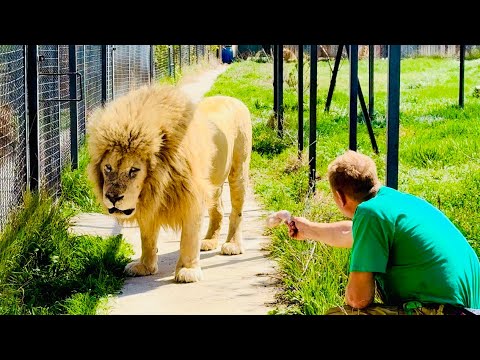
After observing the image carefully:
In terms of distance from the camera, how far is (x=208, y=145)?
6465mm

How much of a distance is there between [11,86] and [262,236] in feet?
8.26

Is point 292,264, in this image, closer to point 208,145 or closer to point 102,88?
point 208,145

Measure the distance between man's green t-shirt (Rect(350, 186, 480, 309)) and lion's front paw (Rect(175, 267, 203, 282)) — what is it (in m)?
2.67

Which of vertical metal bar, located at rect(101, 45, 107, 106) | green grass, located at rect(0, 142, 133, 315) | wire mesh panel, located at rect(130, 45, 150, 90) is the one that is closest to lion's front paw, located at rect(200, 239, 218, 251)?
green grass, located at rect(0, 142, 133, 315)

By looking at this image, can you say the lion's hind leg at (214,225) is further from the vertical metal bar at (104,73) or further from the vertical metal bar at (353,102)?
the vertical metal bar at (104,73)

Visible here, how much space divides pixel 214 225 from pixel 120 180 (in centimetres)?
186

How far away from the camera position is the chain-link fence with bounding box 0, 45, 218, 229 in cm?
669

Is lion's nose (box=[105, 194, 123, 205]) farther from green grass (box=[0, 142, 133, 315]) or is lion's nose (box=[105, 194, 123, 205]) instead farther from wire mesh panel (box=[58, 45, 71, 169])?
wire mesh panel (box=[58, 45, 71, 169])

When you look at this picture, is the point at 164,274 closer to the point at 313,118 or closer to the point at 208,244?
the point at 208,244

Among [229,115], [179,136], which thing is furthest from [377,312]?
[229,115]

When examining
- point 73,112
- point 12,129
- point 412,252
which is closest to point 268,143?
point 73,112

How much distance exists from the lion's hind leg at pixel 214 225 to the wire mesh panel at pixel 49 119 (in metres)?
1.57

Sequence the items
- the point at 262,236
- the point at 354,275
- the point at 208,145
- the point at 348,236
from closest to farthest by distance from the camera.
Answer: the point at 354,275
the point at 348,236
the point at 208,145
the point at 262,236

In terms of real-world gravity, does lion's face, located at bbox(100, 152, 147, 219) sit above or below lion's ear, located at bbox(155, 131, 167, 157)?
below
